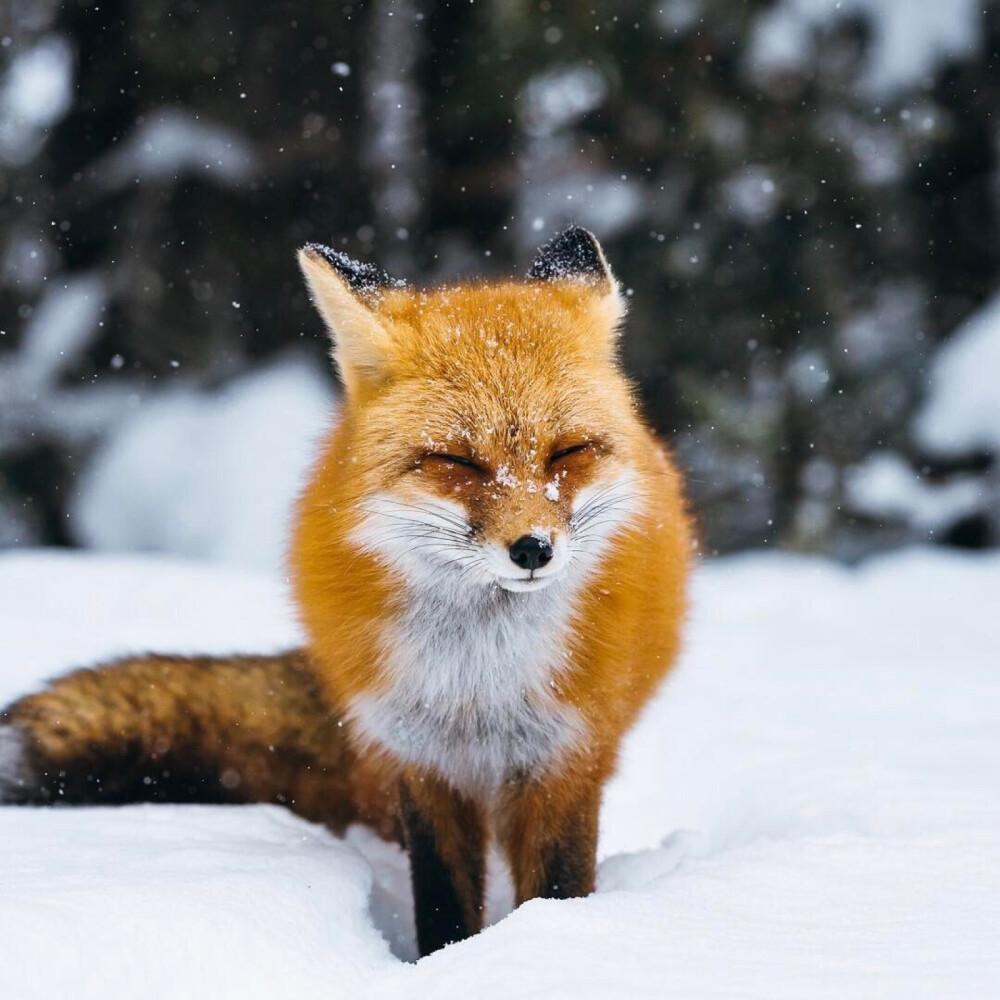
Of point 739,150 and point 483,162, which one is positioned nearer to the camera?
point 739,150

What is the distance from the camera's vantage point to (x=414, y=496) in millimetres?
2303

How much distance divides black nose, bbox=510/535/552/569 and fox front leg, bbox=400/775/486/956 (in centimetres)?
72

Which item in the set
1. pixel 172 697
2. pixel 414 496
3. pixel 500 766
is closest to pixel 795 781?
pixel 500 766

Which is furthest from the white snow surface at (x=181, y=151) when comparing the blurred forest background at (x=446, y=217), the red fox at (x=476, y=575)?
the red fox at (x=476, y=575)

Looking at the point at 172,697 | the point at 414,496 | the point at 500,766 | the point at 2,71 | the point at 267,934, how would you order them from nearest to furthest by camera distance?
the point at 267,934, the point at 414,496, the point at 500,766, the point at 172,697, the point at 2,71

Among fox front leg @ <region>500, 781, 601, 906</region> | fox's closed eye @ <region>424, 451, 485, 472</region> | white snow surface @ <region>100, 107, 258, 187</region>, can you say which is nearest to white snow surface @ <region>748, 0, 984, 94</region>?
white snow surface @ <region>100, 107, 258, 187</region>

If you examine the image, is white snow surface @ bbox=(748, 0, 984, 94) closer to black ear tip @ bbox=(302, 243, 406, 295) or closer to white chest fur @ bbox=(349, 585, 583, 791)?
black ear tip @ bbox=(302, 243, 406, 295)

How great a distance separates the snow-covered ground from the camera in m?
1.69

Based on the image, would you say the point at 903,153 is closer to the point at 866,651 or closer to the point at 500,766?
the point at 866,651

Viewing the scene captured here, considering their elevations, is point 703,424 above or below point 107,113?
below

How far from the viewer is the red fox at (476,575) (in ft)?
7.52

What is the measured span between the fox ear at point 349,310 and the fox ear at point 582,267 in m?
0.54

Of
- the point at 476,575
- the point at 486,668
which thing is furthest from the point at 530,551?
the point at 486,668

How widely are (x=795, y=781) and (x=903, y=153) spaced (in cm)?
485
